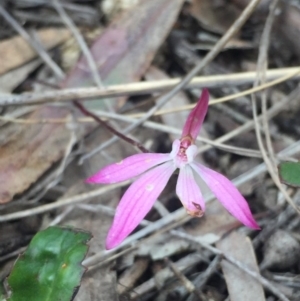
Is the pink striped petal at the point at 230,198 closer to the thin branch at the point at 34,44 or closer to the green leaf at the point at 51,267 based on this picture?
the green leaf at the point at 51,267

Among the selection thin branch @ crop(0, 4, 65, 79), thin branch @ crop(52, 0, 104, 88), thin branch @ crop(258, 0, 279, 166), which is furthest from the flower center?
thin branch @ crop(0, 4, 65, 79)

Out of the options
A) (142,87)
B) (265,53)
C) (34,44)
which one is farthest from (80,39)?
(265,53)

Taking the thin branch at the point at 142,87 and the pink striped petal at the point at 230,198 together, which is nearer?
the pink striped petal at the point at 230,198

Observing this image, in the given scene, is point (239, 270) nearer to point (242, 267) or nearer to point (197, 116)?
point (242, 267)

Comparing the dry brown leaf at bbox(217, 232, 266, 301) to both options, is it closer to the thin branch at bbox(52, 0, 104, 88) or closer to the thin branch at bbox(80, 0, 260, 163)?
the thin branch at bbox(80, 0, 260, 163)

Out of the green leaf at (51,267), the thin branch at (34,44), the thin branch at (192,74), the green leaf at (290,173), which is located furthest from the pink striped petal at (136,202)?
the thin branch at (34,44)

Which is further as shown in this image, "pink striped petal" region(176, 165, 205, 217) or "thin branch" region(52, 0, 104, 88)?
"thin branch" region(52, 0, 104, 88)
